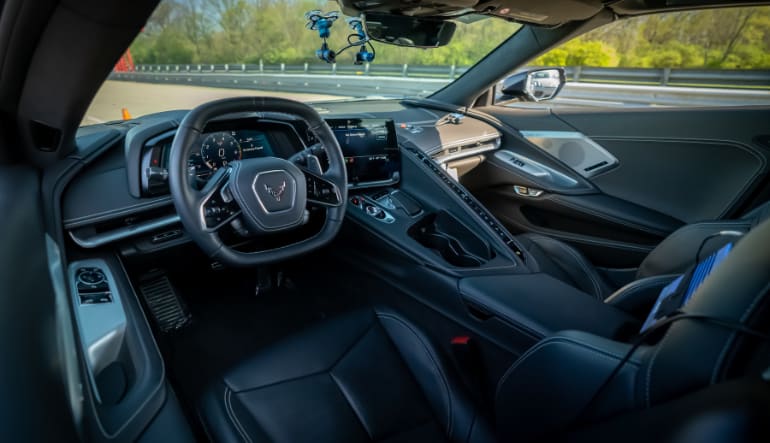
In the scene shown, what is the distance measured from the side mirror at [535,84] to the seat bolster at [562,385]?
7.23 ft

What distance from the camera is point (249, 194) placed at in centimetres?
156

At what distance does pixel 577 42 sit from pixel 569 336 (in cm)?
257

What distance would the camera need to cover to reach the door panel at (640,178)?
261cm

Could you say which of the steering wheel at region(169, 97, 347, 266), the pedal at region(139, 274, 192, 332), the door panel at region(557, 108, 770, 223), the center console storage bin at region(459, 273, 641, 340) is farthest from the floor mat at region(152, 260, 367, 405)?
the door panel at region(557, 108, 770, 223)

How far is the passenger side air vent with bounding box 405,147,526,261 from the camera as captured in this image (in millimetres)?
2074

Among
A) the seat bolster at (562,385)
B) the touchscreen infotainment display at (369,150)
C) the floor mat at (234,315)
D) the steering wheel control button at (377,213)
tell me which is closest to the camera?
the seat bolster at (562,385)

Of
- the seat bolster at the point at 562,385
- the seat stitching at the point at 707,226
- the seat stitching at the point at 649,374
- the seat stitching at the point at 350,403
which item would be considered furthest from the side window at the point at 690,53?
the seat stitching at the point at 649,374

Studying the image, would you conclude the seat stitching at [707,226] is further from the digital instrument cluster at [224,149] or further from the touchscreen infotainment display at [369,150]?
the digital instrument cluster at [224,149]

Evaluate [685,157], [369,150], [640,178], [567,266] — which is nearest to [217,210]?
[369,150]

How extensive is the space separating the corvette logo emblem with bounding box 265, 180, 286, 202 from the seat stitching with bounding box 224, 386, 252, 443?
70 centimetres

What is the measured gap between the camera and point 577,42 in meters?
2.92

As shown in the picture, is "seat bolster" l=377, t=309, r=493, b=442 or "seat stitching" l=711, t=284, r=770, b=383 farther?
"seat bolster" l=377, t=309, r=493, b=442

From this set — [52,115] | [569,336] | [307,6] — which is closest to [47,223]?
[52,115]

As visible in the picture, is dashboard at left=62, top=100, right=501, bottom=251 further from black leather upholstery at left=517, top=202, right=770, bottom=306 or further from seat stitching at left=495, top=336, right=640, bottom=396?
seat stitching at left=495, top=336, right=640, bottom=396
